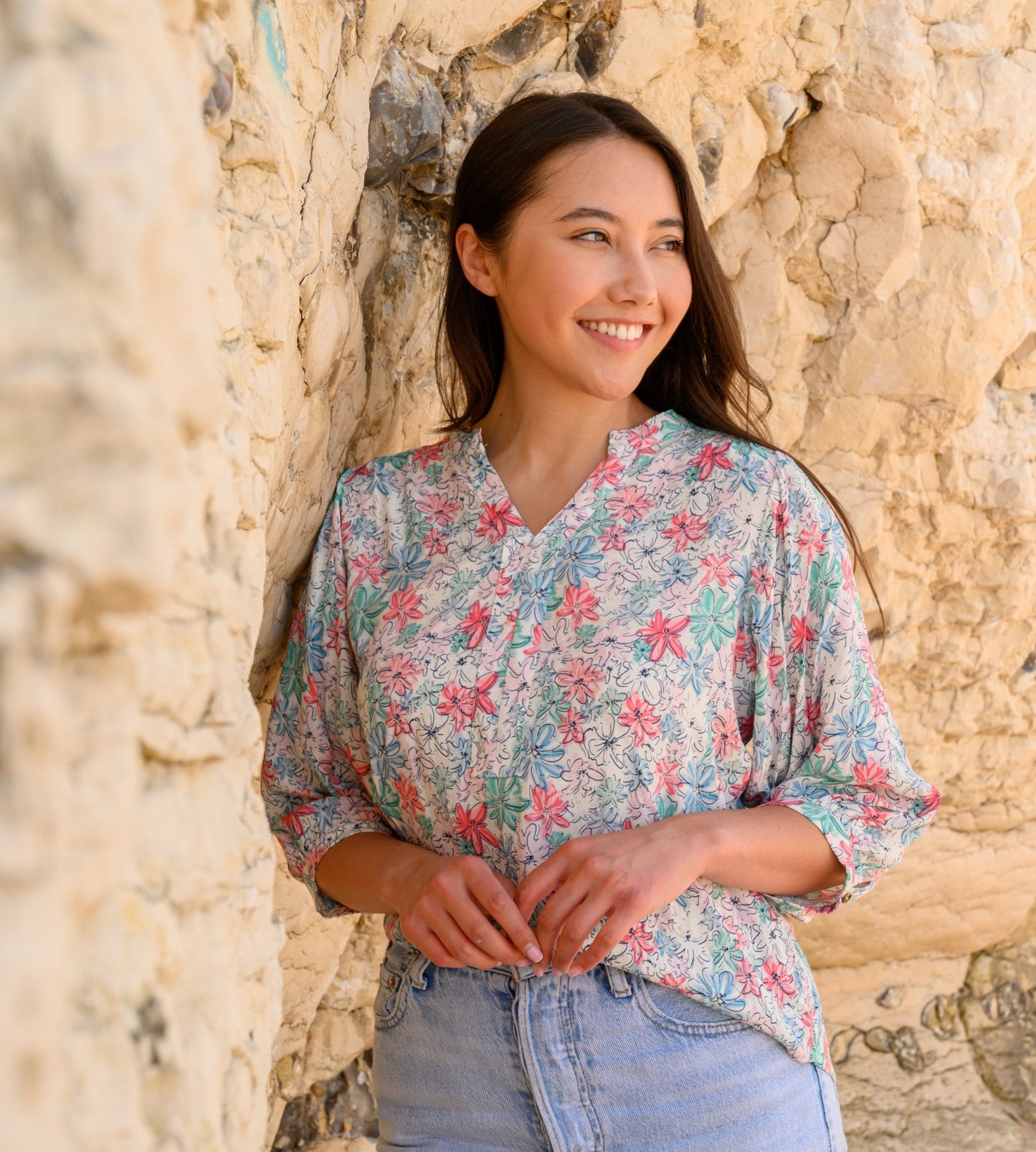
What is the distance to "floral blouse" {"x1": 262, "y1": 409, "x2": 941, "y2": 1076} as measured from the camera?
158cm

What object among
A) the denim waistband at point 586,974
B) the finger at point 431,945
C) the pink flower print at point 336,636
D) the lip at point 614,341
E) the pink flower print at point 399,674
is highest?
the lip at point 614,341

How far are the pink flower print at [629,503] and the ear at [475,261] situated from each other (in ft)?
1.31

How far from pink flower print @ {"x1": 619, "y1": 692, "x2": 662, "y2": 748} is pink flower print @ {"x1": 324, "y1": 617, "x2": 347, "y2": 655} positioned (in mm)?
470

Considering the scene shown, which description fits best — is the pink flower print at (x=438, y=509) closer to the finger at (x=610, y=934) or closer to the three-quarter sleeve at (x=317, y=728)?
the three-quarter sleeve at (x=317, y=728)

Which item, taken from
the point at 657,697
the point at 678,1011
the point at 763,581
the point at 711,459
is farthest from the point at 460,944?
the point at 711,459

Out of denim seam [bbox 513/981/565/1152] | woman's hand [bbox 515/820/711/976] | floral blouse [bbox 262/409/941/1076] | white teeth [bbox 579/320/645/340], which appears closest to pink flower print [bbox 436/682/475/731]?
floral blouse [bbox 262/409/941/1076]

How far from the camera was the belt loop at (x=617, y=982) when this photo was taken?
153cm

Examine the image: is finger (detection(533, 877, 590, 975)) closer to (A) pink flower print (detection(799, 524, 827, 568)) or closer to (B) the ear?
(A) pink flower print (detection(799, 524, 827, 568))

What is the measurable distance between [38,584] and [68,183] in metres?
0.22

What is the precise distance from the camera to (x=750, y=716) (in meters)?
1.70

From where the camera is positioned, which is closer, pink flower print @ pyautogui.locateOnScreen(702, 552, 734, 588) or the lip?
pink flower print @ pyautogui.locateOnScreen(702, 552, 734, 588)

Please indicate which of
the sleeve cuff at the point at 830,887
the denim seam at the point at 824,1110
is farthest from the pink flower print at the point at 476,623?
the denim seam at the point at 824,1110

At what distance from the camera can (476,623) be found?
1694 millimetres

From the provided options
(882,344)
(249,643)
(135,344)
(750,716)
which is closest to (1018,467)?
(882,344)
